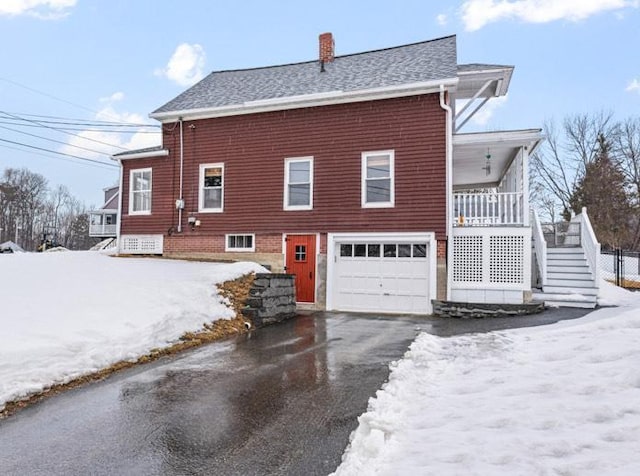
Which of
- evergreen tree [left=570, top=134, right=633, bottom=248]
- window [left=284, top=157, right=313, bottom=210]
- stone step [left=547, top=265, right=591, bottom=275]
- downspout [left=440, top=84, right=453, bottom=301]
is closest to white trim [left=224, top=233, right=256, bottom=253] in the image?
window [left=284, top=157, right=313, bottom=210]

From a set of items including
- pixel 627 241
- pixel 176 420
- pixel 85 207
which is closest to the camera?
pixel 176 420

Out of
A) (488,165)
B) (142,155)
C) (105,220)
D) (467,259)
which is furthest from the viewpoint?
(105,220)

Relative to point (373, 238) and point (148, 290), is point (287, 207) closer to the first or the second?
point (373, 238)

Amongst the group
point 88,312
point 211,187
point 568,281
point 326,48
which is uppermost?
point 326,48

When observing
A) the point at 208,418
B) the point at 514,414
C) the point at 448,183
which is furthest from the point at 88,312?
the point at 448,183

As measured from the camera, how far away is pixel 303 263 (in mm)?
12211

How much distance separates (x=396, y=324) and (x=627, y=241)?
26.1 m

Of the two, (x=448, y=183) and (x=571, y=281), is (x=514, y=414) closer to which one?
(x=448, y=183)

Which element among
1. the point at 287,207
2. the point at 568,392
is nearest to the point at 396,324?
the point at 287,207

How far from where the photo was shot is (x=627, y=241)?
90.2 feet

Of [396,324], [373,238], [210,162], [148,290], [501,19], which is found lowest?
[396,324]

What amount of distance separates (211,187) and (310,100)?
418 centimetres

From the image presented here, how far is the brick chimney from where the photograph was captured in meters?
14.4

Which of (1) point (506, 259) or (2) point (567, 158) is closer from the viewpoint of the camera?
(1) point (506, 259)
